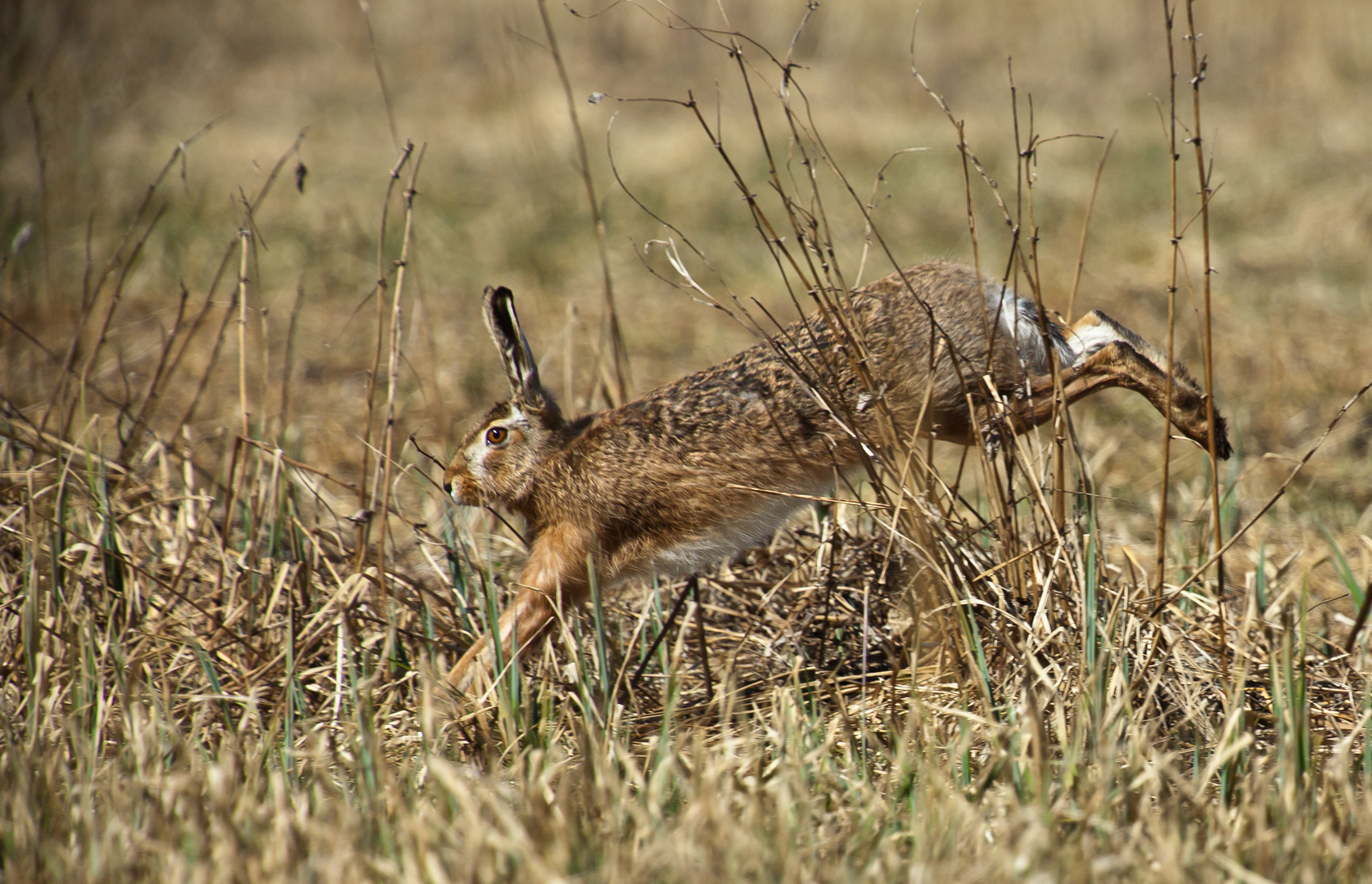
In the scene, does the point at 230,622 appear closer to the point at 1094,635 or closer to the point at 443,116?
the point at 1094,635

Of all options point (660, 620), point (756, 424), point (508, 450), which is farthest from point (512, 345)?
point (660, 620)

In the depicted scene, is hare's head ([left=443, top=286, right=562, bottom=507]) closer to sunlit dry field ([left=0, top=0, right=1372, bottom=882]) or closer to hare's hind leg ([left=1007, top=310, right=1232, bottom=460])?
sunlit dry field ([left=0, top=0, right=1372, bottom=882])

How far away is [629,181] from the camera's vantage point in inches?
380

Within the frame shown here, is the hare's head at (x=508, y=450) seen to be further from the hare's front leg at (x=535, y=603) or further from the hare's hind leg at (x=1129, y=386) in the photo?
the hare's hind leg at (x=1129, y=386)

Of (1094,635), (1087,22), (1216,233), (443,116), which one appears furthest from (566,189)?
(1094,635)

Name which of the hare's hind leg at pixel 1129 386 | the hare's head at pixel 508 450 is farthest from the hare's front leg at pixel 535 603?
the hare's hind leg at pixel 1129 386

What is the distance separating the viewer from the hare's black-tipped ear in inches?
122

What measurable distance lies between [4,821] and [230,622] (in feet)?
3.36

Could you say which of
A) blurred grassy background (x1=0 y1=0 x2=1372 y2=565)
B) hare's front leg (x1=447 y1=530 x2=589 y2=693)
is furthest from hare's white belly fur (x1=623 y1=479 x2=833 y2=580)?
blurred grassy background (x1=0 y1=0 x2=1372 y2=565)

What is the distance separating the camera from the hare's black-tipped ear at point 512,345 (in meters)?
3.10

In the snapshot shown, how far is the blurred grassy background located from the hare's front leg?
0.62 metres

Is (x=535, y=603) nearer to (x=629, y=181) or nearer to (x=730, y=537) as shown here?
(x=730, y=537)

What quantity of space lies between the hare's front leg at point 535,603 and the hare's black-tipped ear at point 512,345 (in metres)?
0.42

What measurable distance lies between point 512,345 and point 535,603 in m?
0.73
